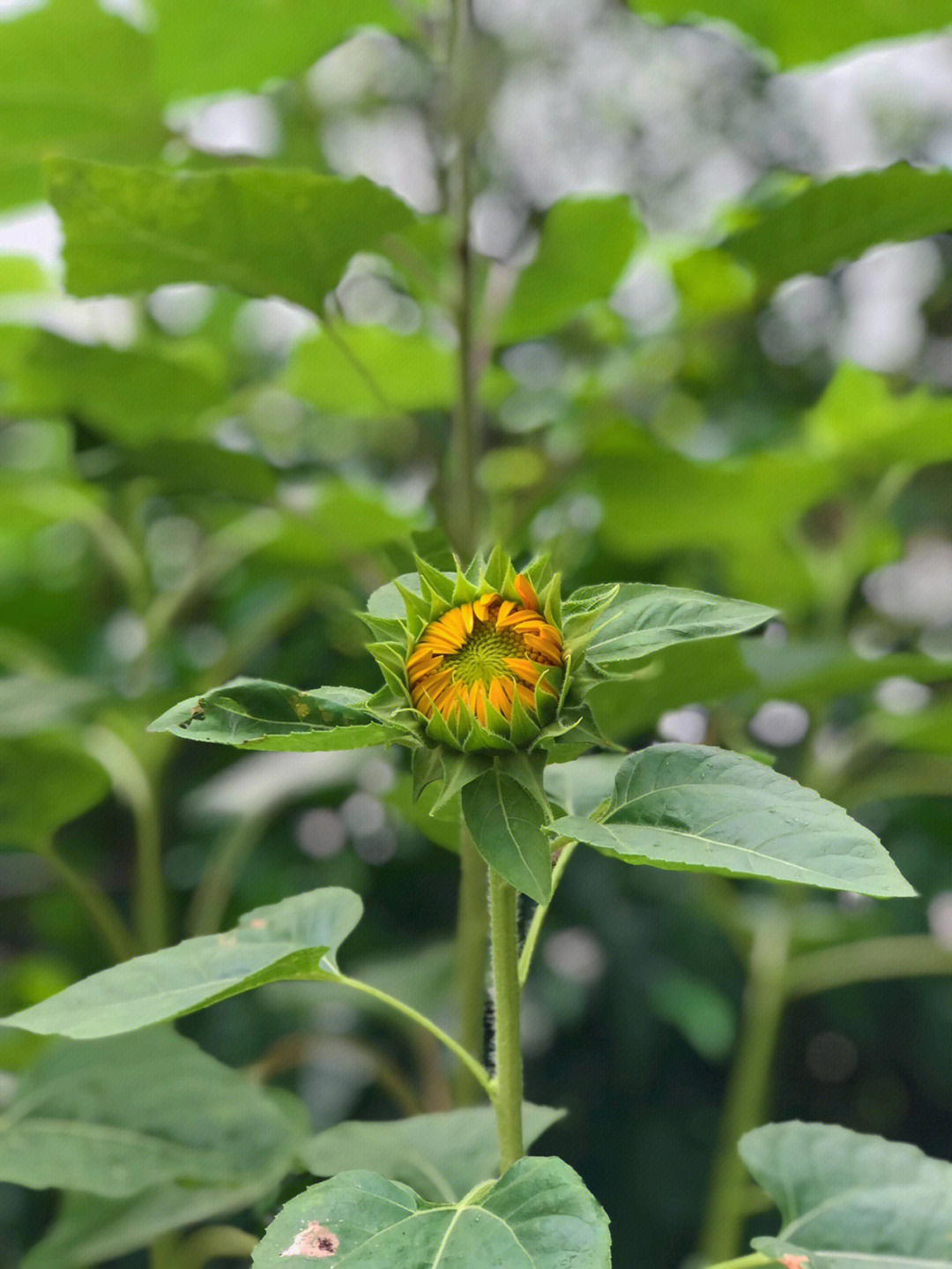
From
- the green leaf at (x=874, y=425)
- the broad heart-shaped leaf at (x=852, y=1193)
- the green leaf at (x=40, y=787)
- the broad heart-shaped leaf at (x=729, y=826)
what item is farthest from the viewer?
the green leaf at (x=874, y=425)

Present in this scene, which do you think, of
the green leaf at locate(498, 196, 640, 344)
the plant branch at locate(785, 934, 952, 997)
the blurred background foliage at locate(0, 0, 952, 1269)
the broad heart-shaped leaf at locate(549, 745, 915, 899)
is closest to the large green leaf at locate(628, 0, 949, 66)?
the blurred background foliage at locate(0, 0, 952, 1269)

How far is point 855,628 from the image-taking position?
1198 millimetres

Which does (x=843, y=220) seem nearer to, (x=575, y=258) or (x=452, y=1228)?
(x=575, y=258)

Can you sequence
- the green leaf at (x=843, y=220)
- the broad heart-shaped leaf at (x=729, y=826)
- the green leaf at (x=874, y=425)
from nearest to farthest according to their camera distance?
the broad heart-shaped leaf at (x=729, y=826)
the green leaf at (x=843, y=220)
the green leaf at (x=874, y=425)

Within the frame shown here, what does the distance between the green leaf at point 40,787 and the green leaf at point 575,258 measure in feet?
1.47

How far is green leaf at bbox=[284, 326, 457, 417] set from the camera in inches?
37.4

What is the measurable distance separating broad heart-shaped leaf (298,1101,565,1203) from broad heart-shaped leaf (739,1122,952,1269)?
0.31 ft

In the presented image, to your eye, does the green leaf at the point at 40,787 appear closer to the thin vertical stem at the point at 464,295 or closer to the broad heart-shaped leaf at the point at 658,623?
the thin vertical stem at the point at 464,295

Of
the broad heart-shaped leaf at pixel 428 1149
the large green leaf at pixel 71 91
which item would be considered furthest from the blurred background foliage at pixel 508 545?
the broad heart-shaped leaf at pixel 428 1149

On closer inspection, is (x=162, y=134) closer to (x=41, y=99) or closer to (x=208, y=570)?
(x=41, y=99)

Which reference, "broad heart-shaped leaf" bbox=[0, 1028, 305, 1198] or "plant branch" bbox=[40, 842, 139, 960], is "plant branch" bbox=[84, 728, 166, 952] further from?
"broad heart-shaped leaf" bbox=[0, 1028, 305, 1198]

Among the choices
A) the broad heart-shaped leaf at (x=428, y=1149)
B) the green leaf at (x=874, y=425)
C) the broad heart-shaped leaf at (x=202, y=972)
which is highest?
the green leaf at (x=874, y=425)

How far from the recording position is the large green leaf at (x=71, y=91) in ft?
2.37

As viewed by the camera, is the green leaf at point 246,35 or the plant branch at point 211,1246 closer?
the plant branch at point 211,1246
